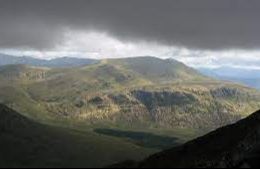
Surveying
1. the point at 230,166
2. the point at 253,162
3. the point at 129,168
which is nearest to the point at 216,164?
the point at 230,166

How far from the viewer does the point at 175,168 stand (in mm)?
194125

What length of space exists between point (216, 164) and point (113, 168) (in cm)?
4061

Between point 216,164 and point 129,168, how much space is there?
34085 millimetres

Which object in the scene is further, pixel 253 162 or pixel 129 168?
pixel 129 168

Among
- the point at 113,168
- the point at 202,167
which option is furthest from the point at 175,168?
the point at 113,168

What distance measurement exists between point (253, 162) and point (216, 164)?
2054cm

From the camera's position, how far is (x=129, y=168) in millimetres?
195375

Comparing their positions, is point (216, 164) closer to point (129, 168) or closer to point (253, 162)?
point (253, 162)

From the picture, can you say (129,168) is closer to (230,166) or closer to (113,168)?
(113,168)

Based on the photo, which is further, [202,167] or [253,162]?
[202,167]

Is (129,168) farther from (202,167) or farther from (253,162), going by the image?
(253,162)

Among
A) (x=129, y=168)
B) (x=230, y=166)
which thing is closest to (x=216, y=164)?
(x=230, y=166)

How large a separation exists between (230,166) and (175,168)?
2168 cm

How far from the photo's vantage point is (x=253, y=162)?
179 meters
